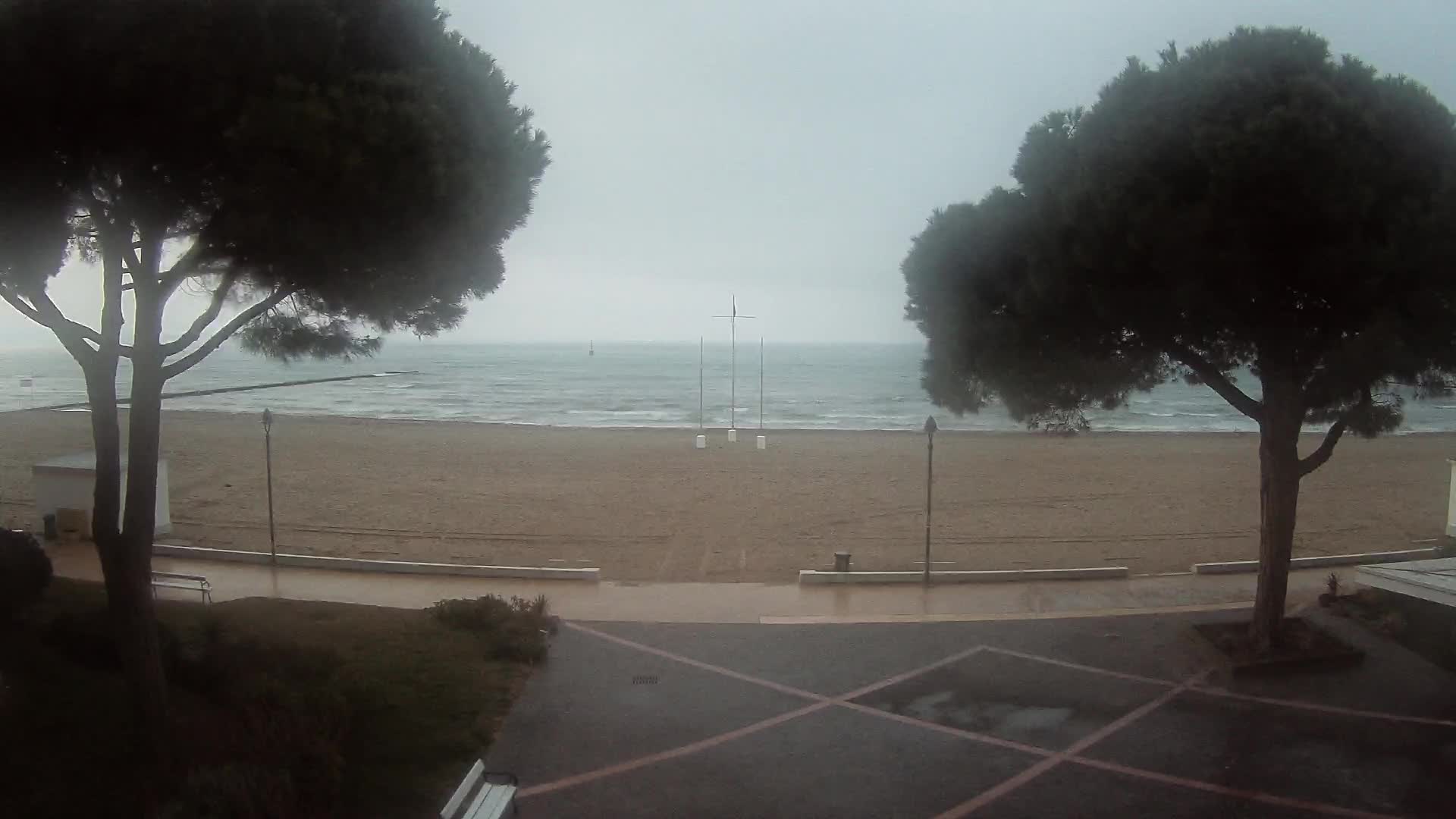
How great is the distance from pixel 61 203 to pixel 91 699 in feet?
9.73

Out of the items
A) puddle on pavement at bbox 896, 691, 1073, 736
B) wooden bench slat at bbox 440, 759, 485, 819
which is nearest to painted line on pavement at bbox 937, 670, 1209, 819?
puddle on pavement at bbox 896, 691, 1073, 736

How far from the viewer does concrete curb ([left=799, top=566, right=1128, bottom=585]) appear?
11328mm

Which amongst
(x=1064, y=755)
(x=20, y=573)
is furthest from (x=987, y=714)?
(x=20, y=573)

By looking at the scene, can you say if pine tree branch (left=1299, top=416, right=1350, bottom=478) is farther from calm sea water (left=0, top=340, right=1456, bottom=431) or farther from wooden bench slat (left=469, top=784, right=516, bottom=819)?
calm sea water (left=0, top=340, right=1456, bottom=431)

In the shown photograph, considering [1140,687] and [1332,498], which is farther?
[1332,498]

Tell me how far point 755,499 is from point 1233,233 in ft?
44.2

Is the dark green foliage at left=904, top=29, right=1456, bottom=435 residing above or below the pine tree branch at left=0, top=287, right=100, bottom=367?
above

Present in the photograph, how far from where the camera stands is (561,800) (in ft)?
17.9

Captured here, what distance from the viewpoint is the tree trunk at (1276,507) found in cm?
802

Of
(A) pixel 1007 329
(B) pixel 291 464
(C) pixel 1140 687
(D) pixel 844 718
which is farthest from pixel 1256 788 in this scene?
(B) pixel 291 464

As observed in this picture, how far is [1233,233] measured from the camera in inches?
266

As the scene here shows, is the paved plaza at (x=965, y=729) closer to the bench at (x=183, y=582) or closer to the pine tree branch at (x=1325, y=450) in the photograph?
the pine tree branch at (x=1325, y=450)

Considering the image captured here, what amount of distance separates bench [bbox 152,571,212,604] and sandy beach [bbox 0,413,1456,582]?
3.55 metres

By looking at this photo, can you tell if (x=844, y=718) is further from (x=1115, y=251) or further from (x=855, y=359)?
(x=855, y=359)
